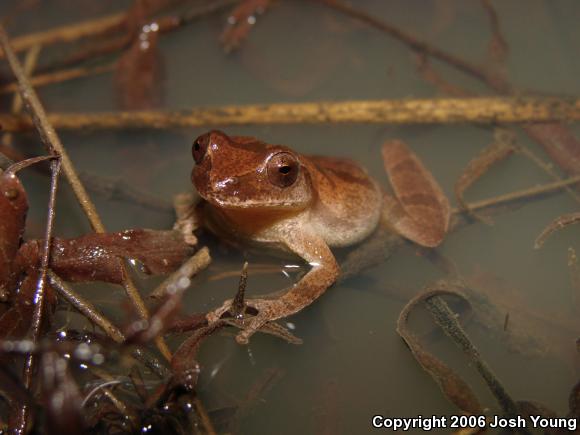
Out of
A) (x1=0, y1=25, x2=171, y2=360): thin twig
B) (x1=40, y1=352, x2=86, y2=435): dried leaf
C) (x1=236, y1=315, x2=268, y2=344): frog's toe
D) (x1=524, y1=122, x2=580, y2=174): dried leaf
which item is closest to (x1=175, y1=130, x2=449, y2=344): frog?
(x1=236, y1=315, x2=268, y2=344): frog's toe

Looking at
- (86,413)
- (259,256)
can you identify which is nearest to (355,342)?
(259,256)

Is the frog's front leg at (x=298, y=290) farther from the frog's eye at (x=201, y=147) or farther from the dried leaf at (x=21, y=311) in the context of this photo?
the dried leaf at (x=21, y=311)

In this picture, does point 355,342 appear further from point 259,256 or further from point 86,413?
point 86,413

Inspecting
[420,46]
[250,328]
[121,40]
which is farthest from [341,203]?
[121,40]

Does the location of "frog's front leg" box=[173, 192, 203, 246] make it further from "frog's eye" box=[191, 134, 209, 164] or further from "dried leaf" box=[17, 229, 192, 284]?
"frog's eye" box=[191, 134, 209, 164]

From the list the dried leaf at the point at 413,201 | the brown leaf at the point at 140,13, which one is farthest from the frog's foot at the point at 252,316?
the brown leaf at the point at 140,13

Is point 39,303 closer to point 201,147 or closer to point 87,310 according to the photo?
point 87,310
